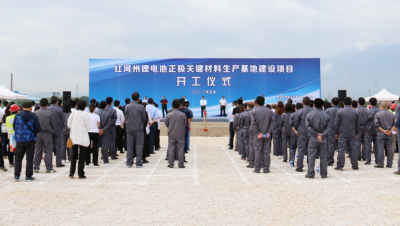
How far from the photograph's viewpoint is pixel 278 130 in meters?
11.1

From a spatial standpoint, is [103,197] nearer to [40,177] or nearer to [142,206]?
[142,206]

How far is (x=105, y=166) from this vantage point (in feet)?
32.3

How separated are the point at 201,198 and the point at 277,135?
5652 millimetres

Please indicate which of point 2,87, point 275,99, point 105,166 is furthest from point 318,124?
point 2,87

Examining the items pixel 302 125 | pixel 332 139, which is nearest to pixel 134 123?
pixel 302 125

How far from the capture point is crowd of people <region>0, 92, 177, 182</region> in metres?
7.41

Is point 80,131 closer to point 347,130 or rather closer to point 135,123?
point 135,123

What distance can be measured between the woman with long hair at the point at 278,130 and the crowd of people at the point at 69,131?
112 inches

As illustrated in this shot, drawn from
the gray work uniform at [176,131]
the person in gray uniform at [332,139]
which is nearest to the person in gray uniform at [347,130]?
the person in gray uniform at [332,139]

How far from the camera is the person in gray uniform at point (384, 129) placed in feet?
29.6

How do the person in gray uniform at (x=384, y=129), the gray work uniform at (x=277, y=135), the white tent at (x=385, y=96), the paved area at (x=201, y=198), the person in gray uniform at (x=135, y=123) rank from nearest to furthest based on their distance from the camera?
the paved area at (x=201, y=198), the person in gray uniform at (x=384, y=129), the person in gray uniform at (x=135, y=123), the gray work uniform at (x=277, y=135), the white tent at (x=385, y=96)

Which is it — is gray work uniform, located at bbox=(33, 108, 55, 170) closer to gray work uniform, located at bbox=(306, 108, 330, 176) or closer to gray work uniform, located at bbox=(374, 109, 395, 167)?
gray work uniform, located at bbox=(306, 108, 330, 176)

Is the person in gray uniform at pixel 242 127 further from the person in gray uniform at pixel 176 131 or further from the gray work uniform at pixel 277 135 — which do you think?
the person in gray uniform at pixel 176 131

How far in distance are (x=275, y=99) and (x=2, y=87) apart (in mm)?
18118
